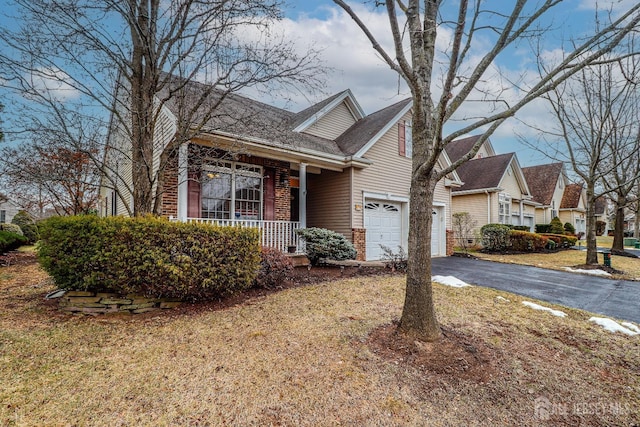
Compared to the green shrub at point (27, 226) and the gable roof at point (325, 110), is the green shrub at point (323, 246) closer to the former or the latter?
the gable roof at point (325, 110)

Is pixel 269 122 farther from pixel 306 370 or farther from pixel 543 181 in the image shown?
pixel 543 181

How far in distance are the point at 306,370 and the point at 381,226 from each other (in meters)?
8.60

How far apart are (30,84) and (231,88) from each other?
350 cm

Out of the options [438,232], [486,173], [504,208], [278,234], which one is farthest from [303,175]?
[504,208]

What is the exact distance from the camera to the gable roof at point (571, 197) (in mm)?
28406

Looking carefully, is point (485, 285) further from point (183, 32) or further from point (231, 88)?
point (183, 32)

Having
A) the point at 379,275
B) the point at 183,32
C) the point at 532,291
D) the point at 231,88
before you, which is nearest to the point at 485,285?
the point at 532,291

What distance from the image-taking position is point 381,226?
11.4m

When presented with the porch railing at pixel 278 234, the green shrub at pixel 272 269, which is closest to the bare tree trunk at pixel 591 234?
the porch railing at pixel 278 234

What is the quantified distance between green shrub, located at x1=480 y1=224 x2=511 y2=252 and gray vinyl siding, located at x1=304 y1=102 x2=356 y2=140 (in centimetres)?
891

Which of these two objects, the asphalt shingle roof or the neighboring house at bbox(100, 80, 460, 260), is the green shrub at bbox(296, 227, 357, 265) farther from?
the asphalt shingle roof

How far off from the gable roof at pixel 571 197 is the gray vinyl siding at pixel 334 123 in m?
26.9

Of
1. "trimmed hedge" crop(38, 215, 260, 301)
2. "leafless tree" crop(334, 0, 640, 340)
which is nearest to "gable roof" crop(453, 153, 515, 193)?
"leafless tree" crop(334, 0, 640, 340)

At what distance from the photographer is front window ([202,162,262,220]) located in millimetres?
8422
